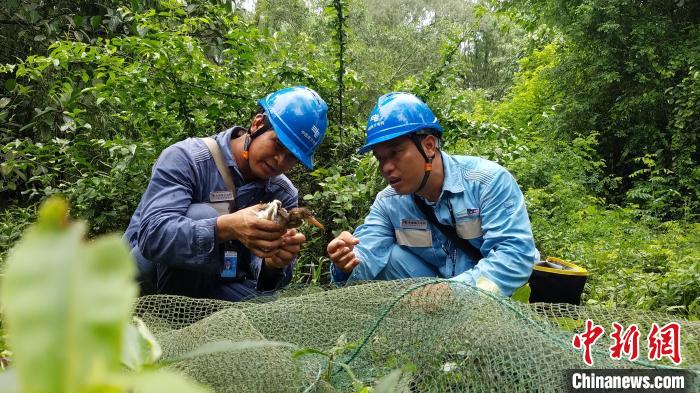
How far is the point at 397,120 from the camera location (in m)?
2.46

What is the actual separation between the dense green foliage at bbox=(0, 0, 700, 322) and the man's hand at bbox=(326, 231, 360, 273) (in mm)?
569

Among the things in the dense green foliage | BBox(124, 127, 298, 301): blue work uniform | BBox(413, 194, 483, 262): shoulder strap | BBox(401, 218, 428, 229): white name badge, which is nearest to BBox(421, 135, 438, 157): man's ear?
BBox(413, 194, 483, 262): shoulder strap

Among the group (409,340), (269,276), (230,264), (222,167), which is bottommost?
(269,276)

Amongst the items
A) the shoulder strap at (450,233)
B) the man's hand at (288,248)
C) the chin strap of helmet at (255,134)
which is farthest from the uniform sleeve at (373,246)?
the chin strap of helmet at (255,134)

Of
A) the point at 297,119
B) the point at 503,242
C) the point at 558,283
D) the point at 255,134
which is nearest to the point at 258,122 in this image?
the point at 255,134

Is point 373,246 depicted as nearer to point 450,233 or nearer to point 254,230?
point 450,233

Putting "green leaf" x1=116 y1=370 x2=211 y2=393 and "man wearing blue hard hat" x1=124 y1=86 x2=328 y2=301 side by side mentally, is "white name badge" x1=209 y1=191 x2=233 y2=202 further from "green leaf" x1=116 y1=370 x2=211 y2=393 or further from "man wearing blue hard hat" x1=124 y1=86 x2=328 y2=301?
"green leaf" x1=116 y1=370 x2=211 y2=393

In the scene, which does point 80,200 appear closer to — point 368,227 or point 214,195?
point 214,195

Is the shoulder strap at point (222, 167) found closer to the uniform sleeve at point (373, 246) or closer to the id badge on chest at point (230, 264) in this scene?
the id badge on chest at point (230, 264)

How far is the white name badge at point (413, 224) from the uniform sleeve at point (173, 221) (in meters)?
0.96

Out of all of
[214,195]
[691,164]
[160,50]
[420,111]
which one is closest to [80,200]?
[160,50]

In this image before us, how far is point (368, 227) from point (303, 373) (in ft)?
5.24

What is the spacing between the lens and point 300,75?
11.9 feet

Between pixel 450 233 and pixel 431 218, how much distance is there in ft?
0.39
